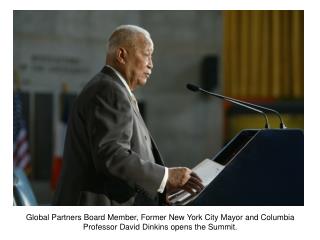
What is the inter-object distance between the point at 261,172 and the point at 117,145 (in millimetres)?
436

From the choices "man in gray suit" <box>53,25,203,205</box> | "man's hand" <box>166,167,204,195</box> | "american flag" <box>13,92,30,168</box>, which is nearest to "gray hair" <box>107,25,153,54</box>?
"man in gray suit" <box>53,25,203,205</box>

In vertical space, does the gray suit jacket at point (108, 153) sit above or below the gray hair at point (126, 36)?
below

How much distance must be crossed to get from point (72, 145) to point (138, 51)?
0.37 meters

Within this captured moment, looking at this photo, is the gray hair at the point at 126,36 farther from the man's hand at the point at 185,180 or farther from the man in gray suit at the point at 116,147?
the man's hand at the point at 185,180

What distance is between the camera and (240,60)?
8141 mm

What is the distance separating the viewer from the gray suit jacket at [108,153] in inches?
70.7

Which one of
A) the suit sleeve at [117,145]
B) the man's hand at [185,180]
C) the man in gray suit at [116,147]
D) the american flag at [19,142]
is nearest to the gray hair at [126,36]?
the man in gray suit at [116,147]

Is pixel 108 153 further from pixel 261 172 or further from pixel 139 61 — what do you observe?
pixel 261 172

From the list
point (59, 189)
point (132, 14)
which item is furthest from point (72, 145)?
point (132, 14)

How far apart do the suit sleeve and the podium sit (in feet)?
0.53

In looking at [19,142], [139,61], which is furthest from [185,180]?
[19,142]

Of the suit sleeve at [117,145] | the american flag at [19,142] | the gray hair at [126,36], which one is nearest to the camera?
the suit sleeve at [117,145]

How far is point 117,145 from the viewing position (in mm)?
1786
